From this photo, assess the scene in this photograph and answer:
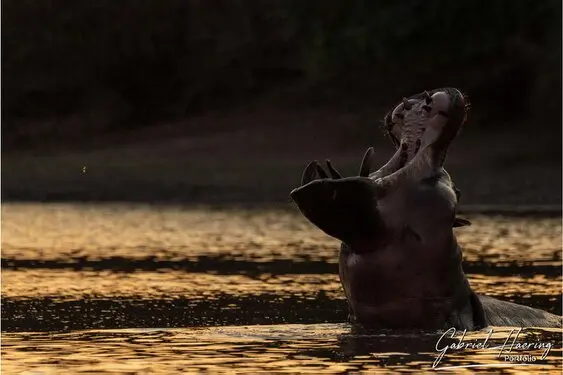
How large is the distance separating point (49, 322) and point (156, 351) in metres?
1.88

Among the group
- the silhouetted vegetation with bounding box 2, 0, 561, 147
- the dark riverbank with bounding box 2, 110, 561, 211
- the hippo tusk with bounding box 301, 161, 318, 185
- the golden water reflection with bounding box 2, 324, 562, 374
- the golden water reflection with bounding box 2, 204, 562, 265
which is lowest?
the golden water reflection with bounding box 2, 324, 562, 374

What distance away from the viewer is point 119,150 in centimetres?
3778

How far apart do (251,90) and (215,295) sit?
29765 millimetres

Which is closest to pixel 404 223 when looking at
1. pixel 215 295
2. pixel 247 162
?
pixel 215 295

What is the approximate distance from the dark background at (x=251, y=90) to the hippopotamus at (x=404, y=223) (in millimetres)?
17838

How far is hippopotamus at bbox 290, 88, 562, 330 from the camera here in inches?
388

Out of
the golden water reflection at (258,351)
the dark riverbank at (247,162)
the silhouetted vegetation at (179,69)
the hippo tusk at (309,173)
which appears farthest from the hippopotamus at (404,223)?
the silhouetted vegetation at (179,69)

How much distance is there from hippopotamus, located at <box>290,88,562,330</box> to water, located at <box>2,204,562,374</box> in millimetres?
184

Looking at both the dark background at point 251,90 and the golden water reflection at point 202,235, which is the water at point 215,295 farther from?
the dark background at point 251,90

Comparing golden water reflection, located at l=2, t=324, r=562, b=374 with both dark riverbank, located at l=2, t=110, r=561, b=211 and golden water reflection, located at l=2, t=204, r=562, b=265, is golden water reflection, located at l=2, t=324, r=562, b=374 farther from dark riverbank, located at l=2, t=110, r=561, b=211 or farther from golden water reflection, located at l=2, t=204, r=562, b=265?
dark riverbank, located at l=2, t=110, r=561, b=211

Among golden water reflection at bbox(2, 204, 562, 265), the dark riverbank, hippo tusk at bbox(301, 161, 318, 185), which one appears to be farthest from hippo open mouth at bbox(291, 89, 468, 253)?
the dark riverbank

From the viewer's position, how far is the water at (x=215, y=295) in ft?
32.2

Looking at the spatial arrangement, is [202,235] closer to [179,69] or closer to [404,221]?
[404,221]

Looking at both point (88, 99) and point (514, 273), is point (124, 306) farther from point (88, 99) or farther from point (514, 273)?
point (88, 99)
